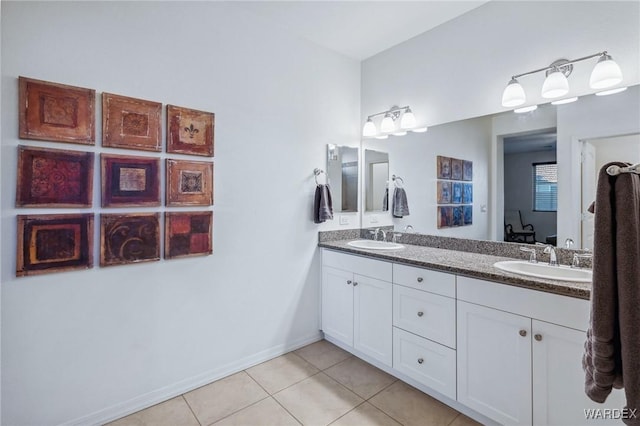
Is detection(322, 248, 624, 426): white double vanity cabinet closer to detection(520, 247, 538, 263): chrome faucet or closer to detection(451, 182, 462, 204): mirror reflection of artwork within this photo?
detection(520, 247, 538, 263): chrome faucet

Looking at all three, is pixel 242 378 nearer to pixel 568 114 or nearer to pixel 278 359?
pixel 278 359

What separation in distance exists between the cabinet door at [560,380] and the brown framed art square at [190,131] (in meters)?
2.16

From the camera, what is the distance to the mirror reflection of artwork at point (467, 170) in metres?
2.32

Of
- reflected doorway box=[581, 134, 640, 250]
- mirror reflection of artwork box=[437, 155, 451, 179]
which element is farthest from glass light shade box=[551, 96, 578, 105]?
mirror reflection of artwork box=[437, 155, 451, 179]

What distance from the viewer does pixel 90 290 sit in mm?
1663

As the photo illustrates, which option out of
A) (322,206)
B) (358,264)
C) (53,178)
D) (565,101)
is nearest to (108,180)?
(53,178)

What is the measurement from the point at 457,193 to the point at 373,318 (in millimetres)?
1190

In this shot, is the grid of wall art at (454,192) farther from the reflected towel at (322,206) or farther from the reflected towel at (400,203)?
the reflected towel at (322,206)

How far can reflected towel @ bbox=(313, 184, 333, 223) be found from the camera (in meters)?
2.59

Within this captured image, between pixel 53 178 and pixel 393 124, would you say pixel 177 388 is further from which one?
pixel 393 124

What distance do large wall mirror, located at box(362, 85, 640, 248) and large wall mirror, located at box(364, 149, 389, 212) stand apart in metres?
0.32

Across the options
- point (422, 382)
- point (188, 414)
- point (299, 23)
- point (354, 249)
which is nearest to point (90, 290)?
point (188, 414)

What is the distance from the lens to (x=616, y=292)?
33.6 inches

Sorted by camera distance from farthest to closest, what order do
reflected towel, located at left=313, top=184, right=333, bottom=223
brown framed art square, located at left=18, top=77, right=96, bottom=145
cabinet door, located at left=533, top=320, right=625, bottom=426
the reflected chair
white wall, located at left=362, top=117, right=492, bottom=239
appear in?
1. reflected towel, located at left=313, top=184, right=333, bottom=223
2. white wall, located at left=362, top=117, right=492, bottom=239
3. the reflected chair
4. brown framed art square, located at left=18, top=77, right=96, bottom=145
5. cabinet door, located at left=533, top=320, right=625, bottom=426
